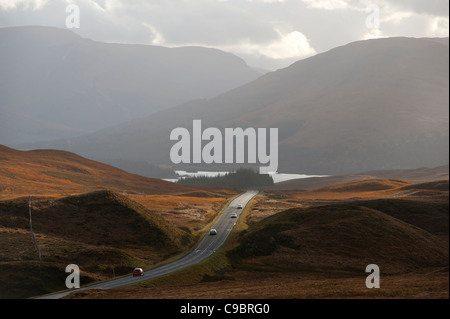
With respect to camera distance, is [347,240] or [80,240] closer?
[347,240]

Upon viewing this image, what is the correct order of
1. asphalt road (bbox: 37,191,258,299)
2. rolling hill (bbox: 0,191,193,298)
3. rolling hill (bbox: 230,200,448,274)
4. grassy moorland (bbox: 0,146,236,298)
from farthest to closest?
rolling hill (bbox: 230,200,448,274) < rolling hill (bbox: 0,191,193,298) < grassy moorland (bbox: 0,146,236,298) < asphalt road (bbox: 37,191,258,299)

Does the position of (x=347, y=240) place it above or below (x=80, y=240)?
above

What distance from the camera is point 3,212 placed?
13112cm

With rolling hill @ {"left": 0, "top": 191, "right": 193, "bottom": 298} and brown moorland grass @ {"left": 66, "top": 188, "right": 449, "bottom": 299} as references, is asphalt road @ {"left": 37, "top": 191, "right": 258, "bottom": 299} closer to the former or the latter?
brown moorland grass @ {"left": 66, "top": 188, "right": 449, "bottom": 299}

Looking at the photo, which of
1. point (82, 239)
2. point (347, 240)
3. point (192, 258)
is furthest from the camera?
point (82, 239)

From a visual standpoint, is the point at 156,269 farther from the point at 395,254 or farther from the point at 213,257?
the point at 395,254

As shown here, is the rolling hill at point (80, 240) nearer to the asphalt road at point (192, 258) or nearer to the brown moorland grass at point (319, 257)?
the asphalt road at point (192, 258)

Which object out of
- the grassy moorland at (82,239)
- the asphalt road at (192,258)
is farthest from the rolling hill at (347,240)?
the grassy moorland at (82,239)

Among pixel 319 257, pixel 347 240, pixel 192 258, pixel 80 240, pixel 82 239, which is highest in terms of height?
pixel 347 240

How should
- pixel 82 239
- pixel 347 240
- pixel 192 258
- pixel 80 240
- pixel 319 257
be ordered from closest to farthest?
pixel 319 257 < pixel 192 258 < pixel 347 240 < pixel 80 240 < pixel 82 239

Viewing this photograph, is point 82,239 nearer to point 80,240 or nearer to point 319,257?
point 80,240

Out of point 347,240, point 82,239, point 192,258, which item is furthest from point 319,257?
point 82,239

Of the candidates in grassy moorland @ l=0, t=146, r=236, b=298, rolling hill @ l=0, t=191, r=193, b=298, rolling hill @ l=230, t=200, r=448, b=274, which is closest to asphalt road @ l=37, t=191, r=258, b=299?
grassy moorland @ l=0, t=146, r=236, b=298
